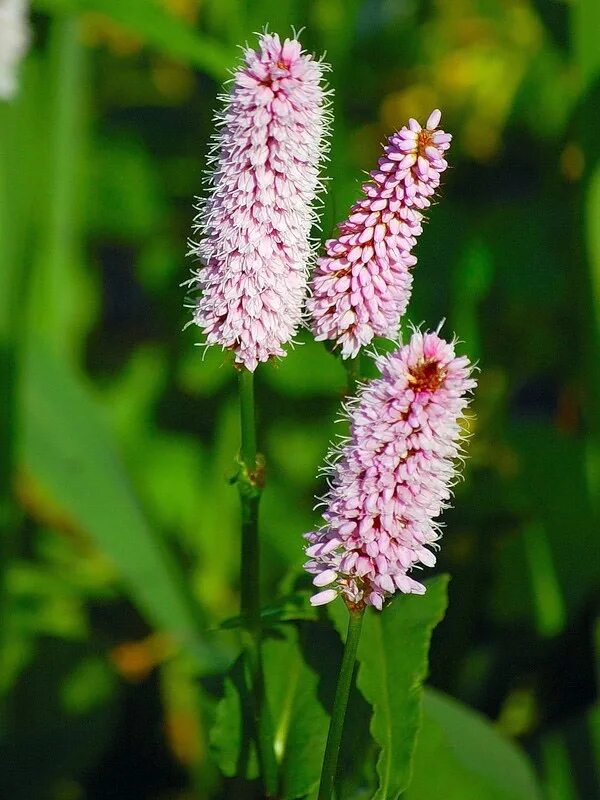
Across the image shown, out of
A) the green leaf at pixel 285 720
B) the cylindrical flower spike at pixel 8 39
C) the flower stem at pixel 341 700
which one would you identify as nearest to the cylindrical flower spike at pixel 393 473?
the flower stem at pixel 341 700

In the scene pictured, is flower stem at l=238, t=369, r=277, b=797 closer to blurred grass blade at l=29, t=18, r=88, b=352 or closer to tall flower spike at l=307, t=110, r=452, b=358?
tall flower spike at l=307, t=110, r=452, b=358

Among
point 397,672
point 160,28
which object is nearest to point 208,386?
point 160,28

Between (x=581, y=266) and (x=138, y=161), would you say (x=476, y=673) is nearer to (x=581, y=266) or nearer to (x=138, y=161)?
(x=581, y=266)

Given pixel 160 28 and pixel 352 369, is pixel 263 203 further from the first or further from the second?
pixel 160 28

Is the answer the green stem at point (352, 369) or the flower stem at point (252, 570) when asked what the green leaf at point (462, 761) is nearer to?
the flower stem at point (252, 570)

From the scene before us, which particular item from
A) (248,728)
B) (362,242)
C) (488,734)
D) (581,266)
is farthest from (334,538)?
(581,266)

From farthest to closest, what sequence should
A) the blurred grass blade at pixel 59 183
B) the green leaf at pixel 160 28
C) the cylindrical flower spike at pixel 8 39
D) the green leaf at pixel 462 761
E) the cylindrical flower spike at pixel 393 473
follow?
the blurred grass blade at pixel 59 183, the green leaf at pixel 160 28, the cylindrical flower spike at pixel 8 39, the green leaf at pixel 462 761, the cylindrical flower spike at pixel 393 473
